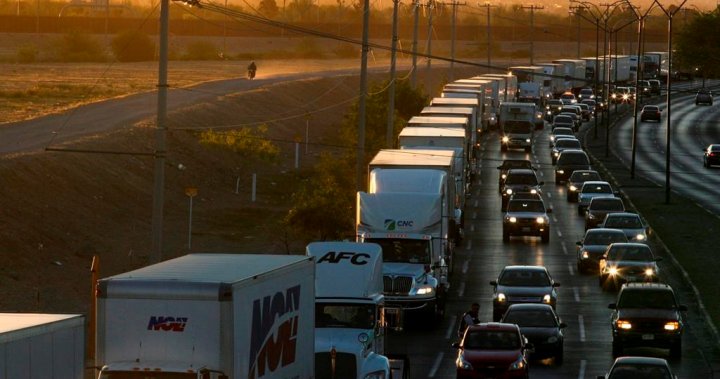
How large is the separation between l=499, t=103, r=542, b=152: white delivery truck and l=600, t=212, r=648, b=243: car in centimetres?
3923

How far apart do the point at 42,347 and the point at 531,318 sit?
19.1m

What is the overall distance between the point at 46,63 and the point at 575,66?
62.2 m

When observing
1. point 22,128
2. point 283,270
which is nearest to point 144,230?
point 22,128

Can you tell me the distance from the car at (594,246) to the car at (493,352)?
18.6 metres

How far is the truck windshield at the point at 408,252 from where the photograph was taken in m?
38.7

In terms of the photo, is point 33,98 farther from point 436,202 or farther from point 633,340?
point 633,340

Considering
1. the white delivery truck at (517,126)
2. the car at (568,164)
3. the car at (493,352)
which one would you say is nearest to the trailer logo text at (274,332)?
the car at (493,352)

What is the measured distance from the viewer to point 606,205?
59.3 meters

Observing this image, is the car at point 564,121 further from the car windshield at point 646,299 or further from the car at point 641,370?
the car at point 641,370

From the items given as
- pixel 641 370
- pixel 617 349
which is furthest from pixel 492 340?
pixel 617 349

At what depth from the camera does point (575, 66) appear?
153m

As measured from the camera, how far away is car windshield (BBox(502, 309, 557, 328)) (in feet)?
110

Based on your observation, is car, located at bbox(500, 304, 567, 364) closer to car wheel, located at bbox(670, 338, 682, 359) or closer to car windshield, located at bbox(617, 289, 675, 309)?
car windshield, located at bbox(617, 289, 675, 309)

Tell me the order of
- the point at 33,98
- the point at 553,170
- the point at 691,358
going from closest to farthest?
the point at 691,358, the point at 553,170, the point at 33,98
